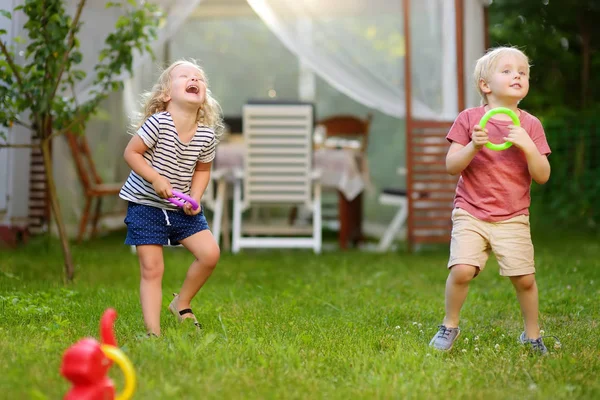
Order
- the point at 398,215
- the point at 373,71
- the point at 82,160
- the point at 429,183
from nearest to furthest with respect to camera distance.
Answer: the point at 429,183 → the point at 398,215 → the point at 373,71 → the point at 82,160

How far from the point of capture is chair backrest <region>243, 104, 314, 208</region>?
6.20 metres

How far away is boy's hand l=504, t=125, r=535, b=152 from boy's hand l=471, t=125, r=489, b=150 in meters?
0.09

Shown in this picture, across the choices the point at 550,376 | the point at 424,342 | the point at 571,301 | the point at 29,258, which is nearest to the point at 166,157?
the point at 424,342

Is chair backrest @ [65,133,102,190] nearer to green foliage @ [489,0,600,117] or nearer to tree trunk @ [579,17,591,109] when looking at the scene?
green foliage @ [489,0,600,117]

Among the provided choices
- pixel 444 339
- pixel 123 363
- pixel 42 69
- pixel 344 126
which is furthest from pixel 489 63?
pixel 344 126

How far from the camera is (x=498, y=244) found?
274 centimetres

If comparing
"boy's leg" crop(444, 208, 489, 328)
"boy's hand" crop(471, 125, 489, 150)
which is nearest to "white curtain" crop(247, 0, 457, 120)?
"boy's leg" crop(444, 208, 489, 328)

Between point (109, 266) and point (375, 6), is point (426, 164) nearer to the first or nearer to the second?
point (375, 6)

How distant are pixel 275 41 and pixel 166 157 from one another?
6736 millimetres

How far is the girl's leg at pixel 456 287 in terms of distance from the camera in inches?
107

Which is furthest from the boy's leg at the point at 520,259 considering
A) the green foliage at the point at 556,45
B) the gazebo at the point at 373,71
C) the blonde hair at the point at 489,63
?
the green foliage at the point at 556,45

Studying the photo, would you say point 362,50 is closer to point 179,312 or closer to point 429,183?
point 429,183

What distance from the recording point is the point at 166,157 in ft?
9.70

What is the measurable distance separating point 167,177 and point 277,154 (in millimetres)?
3296
